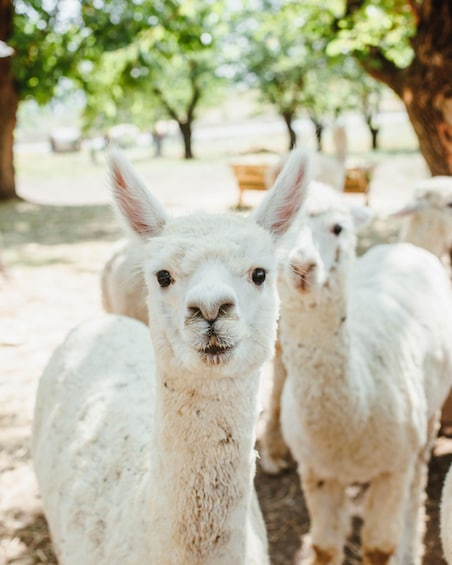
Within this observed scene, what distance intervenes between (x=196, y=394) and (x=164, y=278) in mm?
375

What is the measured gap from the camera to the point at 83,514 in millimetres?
2203

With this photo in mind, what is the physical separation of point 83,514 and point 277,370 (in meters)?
2.11

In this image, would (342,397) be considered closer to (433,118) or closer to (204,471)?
(204,471)

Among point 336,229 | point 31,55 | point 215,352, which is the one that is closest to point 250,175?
point 31,55

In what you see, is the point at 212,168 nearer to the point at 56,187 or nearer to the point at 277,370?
the point at 56,187

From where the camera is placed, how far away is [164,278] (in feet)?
5.89

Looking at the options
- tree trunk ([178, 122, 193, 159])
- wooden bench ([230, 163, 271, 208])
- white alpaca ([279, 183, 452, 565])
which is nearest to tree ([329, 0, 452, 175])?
white alpaca ([279, 183, 452, 565])

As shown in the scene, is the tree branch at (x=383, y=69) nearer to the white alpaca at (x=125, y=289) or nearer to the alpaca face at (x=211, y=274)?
the white alpaca at (x=125, y=289)

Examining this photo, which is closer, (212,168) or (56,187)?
(56,187)

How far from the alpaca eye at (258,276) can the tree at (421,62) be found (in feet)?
13.5

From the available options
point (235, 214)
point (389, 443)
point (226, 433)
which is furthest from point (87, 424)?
point (389, 443)

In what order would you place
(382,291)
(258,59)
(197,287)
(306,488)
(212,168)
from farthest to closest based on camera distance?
(258,59), (212,168), (382,291), (306,488), (197,287)

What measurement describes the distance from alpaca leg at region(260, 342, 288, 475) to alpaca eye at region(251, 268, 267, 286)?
2.30m

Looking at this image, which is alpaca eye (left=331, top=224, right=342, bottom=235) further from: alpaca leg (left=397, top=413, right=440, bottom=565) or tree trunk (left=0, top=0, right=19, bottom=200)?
tree trunk (left=0, top=0, right=19, bottom=200)
